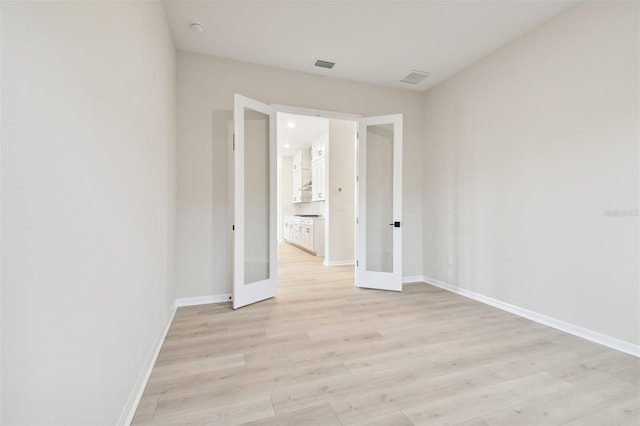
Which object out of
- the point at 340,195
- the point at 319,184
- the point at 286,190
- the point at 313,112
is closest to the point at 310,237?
the point at 319,184

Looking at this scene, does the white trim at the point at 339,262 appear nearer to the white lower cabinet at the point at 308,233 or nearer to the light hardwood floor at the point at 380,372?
the white lower cabinet at the point at 308,233

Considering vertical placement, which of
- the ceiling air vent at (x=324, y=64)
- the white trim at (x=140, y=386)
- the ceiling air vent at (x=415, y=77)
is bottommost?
the white trim at (x=140, y=386)

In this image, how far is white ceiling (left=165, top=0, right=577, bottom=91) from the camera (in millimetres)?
2537

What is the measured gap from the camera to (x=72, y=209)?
96 cm

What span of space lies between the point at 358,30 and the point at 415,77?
4.70 feet

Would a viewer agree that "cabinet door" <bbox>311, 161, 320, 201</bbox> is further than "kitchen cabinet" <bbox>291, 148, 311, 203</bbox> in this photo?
No

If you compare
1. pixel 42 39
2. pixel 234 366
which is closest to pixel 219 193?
pixel 234 366

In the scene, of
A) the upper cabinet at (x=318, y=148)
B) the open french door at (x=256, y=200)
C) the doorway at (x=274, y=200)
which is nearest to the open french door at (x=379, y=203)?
the doorway at (x=274, y=200)

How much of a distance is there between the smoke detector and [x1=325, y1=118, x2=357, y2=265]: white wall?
3134 millimetres

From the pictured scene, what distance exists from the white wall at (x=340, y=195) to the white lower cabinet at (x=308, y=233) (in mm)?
1199

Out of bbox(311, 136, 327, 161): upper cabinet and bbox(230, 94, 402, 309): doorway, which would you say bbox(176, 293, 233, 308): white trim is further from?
bbox(311, 136, 327, 161): upper cabinet

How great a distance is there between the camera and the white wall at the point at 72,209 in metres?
0.69

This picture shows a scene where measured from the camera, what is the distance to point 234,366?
1975 millimetres

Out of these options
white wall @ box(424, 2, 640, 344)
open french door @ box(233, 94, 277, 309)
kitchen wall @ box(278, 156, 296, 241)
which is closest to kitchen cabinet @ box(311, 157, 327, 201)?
kitchen wall @ box(278, 156, 296, 241)
